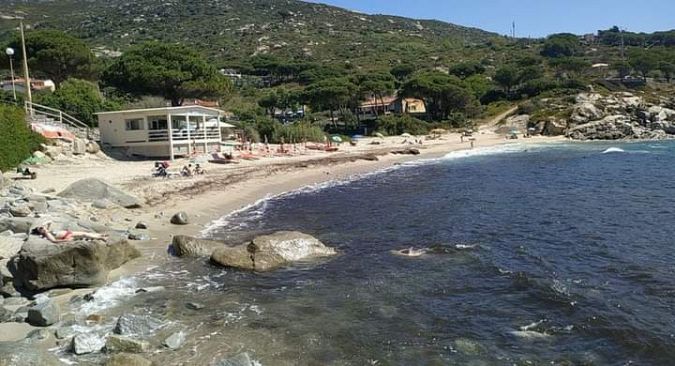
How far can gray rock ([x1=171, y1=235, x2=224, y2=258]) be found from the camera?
16.4m

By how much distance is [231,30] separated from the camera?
166500 mm

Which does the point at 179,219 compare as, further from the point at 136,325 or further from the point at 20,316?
the point at 136,325

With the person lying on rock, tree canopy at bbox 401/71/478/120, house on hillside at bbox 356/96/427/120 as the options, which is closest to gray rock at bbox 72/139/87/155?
the person lying on rock

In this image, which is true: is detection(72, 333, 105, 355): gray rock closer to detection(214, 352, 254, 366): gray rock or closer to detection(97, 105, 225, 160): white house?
detection(214, 352, 254, 366): gray rock

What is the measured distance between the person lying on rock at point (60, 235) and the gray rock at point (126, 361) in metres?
5.66

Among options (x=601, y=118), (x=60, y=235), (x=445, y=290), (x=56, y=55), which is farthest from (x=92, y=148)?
(x=601, y=118)

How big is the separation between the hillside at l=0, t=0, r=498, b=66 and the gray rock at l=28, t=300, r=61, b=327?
413ft

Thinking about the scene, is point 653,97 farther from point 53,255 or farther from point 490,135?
point 53,255

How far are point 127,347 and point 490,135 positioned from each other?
73565mm

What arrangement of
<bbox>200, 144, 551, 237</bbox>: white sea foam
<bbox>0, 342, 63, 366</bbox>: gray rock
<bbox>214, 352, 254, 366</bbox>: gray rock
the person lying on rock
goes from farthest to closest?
<bbox>200, 144, 551, 237</bbox>: white sea foam
the person lying on rock
<bbox>214, 352, 254, 366</bbox>: gray rock
<bbox>0, 342, 63, 366</bbox>: gray rock

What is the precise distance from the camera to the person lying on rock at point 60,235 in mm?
13922

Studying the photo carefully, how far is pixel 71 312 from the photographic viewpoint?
11.6 m

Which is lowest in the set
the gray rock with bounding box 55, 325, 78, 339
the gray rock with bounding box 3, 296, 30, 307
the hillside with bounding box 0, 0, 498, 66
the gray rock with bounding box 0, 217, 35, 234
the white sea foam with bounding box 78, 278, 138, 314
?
the white sea foam with bounding box 78, 278, 138, 314

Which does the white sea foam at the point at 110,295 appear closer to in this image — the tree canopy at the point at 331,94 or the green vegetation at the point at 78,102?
the green vegetation at the point at 78,102
